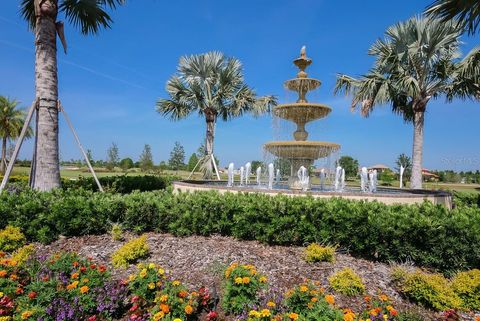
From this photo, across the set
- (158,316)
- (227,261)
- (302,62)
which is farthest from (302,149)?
(158,316)

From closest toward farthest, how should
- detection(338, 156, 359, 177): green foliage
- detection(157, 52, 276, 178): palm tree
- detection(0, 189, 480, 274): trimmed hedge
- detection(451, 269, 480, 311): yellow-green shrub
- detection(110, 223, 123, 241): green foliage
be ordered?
detection(451, 269, 480, 311): yellow-green shrub → detection(0, 189, 480, 274): trimmed hedge → detection(110, 223, 123, 241): green foliage → detection(157, 52, 276, 178): palm tree → detection(338, 156, 359, 177): green foliage

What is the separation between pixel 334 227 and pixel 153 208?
11.1 ft

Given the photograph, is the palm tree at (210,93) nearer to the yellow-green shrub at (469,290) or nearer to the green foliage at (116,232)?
the green foliage at (116,232)

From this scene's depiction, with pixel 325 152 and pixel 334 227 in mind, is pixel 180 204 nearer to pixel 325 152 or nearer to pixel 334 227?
pixel 334 227

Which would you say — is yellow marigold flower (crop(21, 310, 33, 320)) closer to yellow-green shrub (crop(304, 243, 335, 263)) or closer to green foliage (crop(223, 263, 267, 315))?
green foliage (crop(223, 263, 267, 315))

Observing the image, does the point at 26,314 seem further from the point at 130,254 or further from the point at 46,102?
the point at 46,102

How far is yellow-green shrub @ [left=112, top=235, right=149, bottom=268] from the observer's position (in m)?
4.30

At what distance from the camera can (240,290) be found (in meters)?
3.21

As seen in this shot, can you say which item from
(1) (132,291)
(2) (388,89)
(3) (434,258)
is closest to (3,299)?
(1) (132,291)

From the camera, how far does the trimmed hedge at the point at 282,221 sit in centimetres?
441

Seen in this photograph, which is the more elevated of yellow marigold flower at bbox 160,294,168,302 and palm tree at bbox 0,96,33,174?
palm tree at bbox 0,96,33,174

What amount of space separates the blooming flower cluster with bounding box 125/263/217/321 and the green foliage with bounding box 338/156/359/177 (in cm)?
4887

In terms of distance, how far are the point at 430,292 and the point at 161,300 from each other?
3243mm

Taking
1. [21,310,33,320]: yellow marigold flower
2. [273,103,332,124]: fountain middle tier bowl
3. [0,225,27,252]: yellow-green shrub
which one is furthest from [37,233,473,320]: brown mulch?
[273,103,332,124]: fountain middle tier bowl
